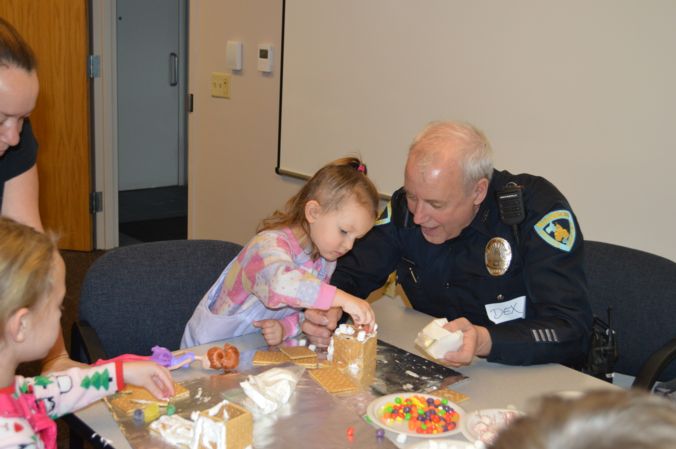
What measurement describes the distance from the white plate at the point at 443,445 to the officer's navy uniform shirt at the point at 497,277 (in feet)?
1.69

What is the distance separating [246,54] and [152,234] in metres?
2.66

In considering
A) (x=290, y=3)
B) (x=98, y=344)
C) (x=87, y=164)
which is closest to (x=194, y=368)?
(x=98, y=344)

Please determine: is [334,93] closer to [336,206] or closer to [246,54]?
[246,54]

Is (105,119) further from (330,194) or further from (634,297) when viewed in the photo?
(634,297)

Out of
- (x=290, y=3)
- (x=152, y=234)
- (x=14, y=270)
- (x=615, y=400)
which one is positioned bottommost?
(x=152, y=234)

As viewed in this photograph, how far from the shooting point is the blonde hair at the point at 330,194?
2.26 metres

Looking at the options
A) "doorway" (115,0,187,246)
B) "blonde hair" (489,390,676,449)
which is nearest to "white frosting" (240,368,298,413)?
"blonde hair" (489,390,676,449)

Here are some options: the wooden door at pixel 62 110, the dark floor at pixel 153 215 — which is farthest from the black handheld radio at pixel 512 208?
the dark floor at pixel 153 215

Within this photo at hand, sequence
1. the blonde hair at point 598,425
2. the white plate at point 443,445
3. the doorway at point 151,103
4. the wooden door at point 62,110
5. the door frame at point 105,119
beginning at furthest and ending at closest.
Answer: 1. the doorway at point 151,103
2. the door frame at point 105,119
3. the wooden door at point 62,110
4. the white plate at point 443,445
5. the blonde hair at point 598,425

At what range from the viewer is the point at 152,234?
6848 mm

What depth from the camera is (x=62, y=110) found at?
18.9ft

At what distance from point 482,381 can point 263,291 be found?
26.1 inches

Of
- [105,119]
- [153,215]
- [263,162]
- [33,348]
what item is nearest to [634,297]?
[33,348]

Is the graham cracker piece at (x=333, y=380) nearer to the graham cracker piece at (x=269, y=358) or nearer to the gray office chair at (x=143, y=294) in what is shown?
the graham cracker piece at (x=269, y=358)
